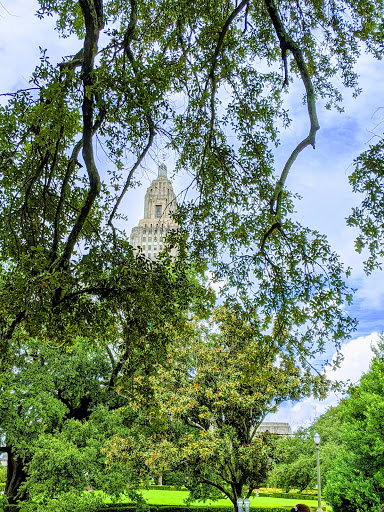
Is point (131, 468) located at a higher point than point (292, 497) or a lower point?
higher

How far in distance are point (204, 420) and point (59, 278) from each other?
37.8 feet

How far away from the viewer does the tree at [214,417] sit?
14.1 m

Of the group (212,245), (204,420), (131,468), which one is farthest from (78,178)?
(131,468)

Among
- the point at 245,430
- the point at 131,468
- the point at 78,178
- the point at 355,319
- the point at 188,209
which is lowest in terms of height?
the point at 131,468

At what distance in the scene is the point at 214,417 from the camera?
48.9ft

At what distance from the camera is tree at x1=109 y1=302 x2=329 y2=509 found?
14.1 metres

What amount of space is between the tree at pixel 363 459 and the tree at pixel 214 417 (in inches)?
102

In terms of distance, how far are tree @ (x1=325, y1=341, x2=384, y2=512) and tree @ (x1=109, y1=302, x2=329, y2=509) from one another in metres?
2.58

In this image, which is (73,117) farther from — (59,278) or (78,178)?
(78,178)

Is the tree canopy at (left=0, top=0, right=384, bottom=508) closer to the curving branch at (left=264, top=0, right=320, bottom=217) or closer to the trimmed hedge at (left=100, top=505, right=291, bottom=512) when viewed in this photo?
the curving branch at (left=264, top=0, right=320, bottom=217)

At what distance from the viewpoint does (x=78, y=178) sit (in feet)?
24.6

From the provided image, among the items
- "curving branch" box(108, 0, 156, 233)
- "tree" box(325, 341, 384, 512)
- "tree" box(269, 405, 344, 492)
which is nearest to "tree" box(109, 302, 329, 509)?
"tree" box(325, 341, 384, 512)

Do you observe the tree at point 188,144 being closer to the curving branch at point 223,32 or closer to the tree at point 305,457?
the curving branch at point 223,32

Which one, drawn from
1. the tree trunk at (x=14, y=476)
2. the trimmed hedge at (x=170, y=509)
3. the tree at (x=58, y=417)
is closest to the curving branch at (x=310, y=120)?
the tree at (x=58, y=417)
